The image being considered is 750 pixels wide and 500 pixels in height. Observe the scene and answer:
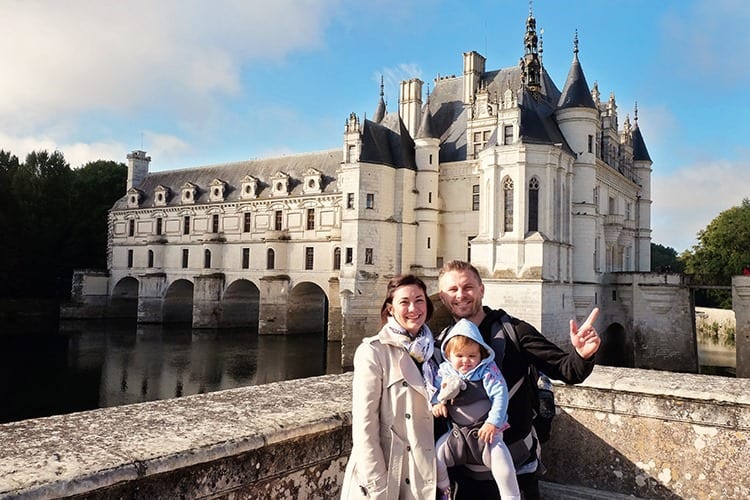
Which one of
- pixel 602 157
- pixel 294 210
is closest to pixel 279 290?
pixel 294 210

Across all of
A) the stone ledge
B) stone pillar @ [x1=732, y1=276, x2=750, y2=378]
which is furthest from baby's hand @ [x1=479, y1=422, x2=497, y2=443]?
stone pillar @ [x1=732, y1=276, x2=750, y2=378]

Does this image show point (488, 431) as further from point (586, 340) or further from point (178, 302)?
point (178, 302)

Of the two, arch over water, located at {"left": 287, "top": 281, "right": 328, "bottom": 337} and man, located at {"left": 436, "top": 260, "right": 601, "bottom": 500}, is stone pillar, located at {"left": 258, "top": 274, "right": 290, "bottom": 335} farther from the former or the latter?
man, located at {"left": 436, "top": 260, "right": 601, "bottom": 500}

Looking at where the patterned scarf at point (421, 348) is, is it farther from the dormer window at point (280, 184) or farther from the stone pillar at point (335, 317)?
the dormer window at point (280, 184)

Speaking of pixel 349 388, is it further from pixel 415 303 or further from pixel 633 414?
pixel 633 414

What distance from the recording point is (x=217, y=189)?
37969mm

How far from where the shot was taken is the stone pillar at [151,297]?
37.9 m

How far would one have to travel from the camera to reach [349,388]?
141 inches

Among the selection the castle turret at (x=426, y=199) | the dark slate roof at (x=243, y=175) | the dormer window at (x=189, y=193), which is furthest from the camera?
the dormer window at (x=189, y=193)

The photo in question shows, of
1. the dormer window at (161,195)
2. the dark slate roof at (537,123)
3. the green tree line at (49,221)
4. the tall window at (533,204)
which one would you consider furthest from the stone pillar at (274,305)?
the green tree line at (49,221)

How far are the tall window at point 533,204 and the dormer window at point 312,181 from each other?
13.9m

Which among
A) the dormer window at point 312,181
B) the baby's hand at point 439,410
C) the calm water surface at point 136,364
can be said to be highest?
the dormer window at point 312,181

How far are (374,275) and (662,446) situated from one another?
23.5m

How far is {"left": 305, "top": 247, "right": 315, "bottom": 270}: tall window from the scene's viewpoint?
32625 mm
